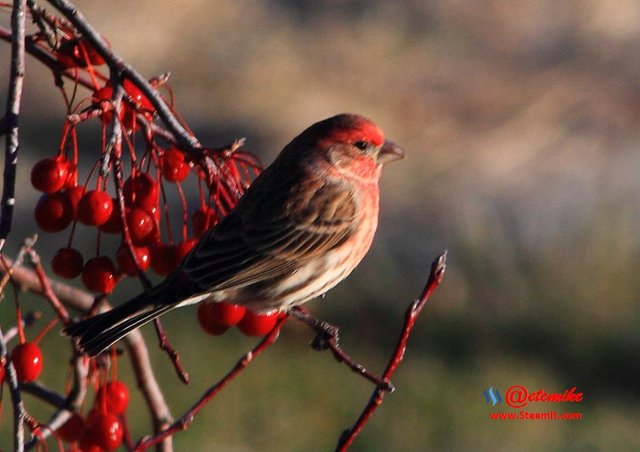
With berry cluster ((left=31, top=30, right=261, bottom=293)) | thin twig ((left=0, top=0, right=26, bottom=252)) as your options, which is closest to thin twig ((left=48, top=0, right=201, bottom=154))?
berry cluster ((left=31, top=30, right=261, bottom=293))

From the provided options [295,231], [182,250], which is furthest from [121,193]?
[295,231]

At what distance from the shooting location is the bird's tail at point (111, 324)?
10.4 feet

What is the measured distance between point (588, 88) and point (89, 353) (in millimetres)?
11786

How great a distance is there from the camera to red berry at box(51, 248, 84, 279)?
10.5 feet

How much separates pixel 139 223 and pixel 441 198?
327 inches

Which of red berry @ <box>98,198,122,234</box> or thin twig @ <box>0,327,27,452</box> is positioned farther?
red berry @ <box>98,198,122,234</box>

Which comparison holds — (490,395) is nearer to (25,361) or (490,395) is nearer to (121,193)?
(25,361)

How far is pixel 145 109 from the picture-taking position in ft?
9.90

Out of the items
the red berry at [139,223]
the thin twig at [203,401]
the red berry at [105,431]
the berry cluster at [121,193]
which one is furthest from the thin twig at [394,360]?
the red berry at [105,431]

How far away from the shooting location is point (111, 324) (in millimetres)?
3229

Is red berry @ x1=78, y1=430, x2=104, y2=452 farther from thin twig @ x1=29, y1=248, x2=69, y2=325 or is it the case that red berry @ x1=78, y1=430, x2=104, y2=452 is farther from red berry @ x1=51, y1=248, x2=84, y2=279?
red berry @ x1=51, y1=248, x2=84, y2=279

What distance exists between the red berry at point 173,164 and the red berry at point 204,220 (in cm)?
12

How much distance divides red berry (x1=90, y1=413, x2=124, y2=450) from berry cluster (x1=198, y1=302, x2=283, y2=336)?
0.37 meters

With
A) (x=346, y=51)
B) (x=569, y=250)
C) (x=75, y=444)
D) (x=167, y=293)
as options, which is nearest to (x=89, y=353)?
(x=167, y=293)
